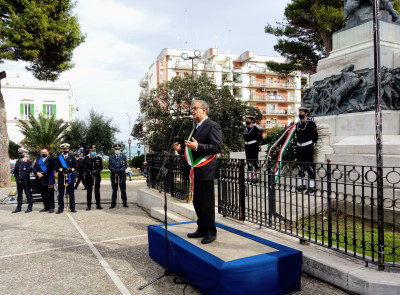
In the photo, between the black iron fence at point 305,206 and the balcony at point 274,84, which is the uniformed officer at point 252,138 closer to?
the black iron fence at point 305,206

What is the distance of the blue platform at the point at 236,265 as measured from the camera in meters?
3.29

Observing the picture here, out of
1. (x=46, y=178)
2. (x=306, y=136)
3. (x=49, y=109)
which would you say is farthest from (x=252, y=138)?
(x=49, y=109)

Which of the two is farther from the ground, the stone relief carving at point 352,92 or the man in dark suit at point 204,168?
the stone relief carving at point 352,92

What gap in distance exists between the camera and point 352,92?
967cm

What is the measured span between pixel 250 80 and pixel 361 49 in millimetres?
56461

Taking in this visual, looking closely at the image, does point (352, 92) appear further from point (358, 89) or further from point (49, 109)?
point (49, 109)

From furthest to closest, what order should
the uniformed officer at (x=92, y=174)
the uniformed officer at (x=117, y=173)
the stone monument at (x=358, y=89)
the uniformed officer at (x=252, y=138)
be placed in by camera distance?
the uniformed officer at (x=117, y=173) < the uniformed officer at (x=92, y=174) < the uniformed officer at (x=252, y=138) < the stone monument at (x=358, y=89)

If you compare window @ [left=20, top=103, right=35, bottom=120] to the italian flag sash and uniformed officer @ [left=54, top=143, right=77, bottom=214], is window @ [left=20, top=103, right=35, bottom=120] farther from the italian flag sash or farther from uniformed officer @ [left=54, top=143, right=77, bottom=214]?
the italian flag sash

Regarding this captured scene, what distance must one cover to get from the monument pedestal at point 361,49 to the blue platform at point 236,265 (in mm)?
7704

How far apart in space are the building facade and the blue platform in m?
49.8

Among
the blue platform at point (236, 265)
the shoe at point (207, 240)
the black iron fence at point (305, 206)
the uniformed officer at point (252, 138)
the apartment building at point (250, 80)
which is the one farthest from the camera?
the apartment building at point (250, 80)

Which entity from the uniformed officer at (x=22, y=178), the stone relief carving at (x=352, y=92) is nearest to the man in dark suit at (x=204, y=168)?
the stone relief carving at (x=352, y=92)

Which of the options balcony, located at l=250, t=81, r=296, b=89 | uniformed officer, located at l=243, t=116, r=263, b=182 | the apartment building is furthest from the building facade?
uniformed officer, located at l=243, t=116, r=263, b=182

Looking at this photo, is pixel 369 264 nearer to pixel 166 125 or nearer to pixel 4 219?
pixel 4 219
